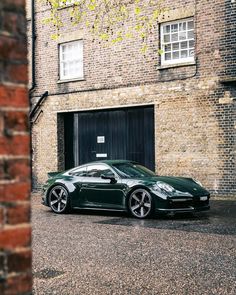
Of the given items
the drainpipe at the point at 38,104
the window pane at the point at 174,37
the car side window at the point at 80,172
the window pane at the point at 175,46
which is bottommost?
the car side window at the point at 80,172

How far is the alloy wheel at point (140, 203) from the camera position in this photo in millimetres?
11133

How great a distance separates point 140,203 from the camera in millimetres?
11289

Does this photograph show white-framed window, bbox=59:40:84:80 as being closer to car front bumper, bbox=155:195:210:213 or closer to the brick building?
the brick building

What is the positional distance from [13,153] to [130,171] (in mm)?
10447

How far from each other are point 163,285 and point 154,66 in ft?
40.4

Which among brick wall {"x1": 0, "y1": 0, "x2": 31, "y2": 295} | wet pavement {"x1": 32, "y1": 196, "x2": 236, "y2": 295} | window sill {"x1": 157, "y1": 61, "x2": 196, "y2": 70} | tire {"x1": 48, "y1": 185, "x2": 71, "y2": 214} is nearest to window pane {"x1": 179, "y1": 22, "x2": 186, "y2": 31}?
window sill {"x1": 157, "y1": 61, "x2": 196, "y2": 70}

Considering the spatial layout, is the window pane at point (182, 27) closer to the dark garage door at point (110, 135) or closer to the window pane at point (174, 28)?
the window pane at point (174, 28)

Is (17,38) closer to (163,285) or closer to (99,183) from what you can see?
(163,285)

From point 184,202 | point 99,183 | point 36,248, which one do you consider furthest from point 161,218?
point 36,248

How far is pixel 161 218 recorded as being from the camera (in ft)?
36.9

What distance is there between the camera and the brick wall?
5.70 ft

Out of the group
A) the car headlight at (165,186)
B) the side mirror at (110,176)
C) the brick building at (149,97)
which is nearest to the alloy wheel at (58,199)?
the side mirror at (110,176)

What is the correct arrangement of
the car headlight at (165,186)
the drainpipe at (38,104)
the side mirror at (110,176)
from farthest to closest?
the drainpipe at (38,104) → the side mirror at (110,176) → the car headlight at (165,186)

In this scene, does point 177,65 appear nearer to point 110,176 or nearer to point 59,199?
point 110,176
